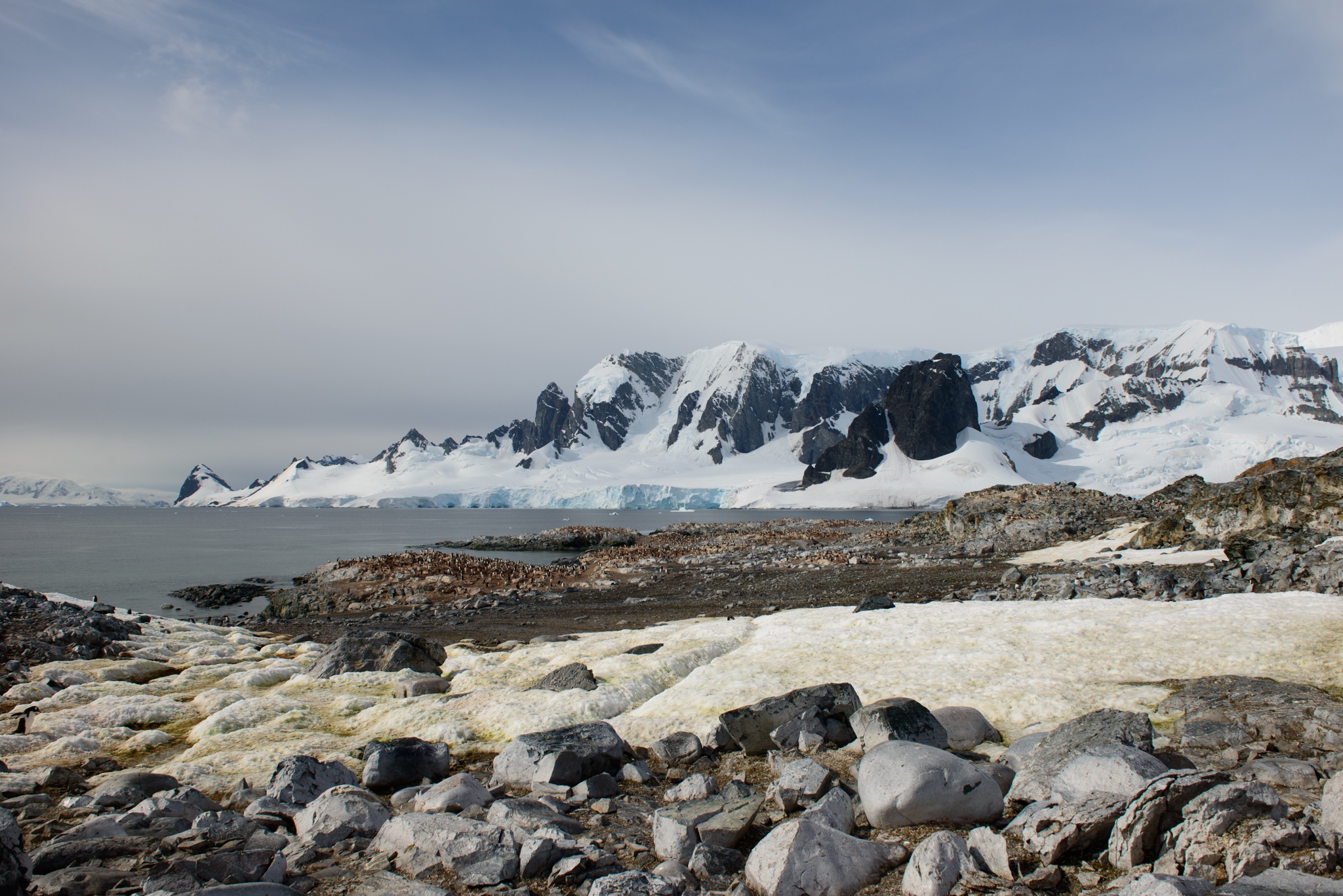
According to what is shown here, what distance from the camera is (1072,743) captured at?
32.6ft

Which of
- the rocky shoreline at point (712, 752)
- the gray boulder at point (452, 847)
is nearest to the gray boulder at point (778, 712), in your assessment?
the rocky shoreline at point (712, 752)

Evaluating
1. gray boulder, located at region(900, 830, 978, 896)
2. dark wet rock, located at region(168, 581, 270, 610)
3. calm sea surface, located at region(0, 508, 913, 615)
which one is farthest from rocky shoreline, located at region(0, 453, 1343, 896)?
calm sea surface, located at region(0, 508, 913, 615)

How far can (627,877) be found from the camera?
7285mm

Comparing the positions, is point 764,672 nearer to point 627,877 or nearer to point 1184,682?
point 1184,682

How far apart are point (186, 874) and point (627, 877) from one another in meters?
4.80

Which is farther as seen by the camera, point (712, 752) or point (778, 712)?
point (778, 712)

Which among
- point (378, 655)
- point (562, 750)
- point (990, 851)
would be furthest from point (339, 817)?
point (378, 655)

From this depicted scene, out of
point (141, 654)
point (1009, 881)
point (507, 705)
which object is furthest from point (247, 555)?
point (1009, 881)

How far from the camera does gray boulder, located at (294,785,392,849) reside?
353 inches

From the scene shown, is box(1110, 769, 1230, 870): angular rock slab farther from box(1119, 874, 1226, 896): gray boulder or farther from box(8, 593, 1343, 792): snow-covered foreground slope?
box(8, 593, 1343, 792): snow-covered foreground slope

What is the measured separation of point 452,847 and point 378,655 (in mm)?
12917

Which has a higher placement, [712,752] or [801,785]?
[801,785]

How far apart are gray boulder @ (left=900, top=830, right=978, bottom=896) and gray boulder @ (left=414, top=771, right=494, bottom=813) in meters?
6.06

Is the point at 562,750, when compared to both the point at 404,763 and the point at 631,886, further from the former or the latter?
the point at 631,886
